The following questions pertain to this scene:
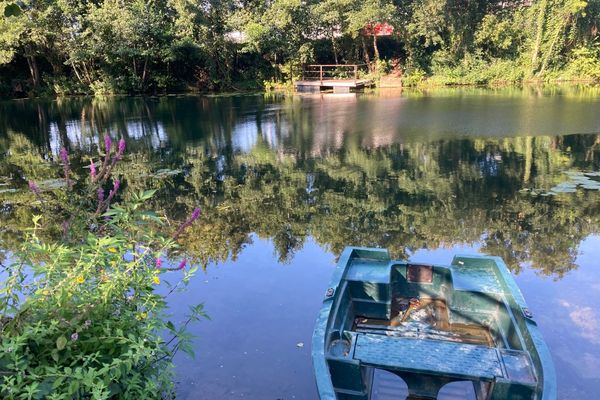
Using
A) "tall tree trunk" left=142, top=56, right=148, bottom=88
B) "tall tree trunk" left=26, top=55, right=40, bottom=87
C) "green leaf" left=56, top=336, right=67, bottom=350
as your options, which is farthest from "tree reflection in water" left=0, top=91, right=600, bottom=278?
"tall tree trunk" left=26, top=55, right=40, bottom=87

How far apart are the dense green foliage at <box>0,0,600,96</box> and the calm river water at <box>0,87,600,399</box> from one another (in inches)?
360

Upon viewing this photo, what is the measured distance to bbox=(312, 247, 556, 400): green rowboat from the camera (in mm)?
2994

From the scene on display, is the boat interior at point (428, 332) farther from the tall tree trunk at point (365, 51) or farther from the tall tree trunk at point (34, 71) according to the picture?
the tall tree trunk at point (34, 71)

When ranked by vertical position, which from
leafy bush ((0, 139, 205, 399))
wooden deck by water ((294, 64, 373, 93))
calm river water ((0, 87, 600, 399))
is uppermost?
wooden deck by water ((294, 64, 373, 93))

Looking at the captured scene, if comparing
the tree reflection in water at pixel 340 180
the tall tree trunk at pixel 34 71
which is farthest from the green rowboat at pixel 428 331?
the tall tree trunk at pixel 34 71

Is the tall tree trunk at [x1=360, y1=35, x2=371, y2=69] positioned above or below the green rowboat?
above

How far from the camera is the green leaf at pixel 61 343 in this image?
2.23 m

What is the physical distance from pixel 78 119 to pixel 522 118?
1589 centimetres

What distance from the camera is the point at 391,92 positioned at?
24500mm

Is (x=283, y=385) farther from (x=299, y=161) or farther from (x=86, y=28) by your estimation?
(x=86, y=28)

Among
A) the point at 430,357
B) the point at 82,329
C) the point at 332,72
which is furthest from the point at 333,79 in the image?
the point at 82,329

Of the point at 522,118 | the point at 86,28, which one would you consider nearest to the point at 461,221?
the point at 522,118

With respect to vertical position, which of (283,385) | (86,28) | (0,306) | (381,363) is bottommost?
(283,385)

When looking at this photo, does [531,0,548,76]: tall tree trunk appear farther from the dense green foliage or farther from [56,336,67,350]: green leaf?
[56,336,67,350]: green leaf
